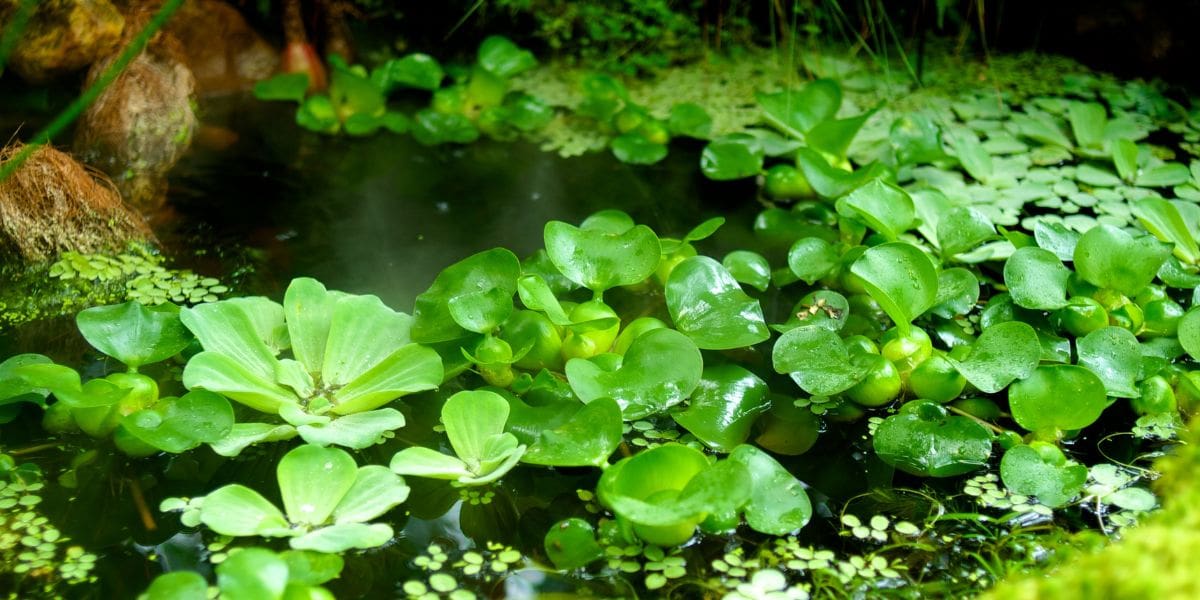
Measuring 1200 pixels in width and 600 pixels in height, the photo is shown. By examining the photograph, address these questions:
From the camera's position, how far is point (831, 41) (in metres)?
2.91

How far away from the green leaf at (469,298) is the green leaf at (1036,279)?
831mm

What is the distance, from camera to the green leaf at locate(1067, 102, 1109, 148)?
2.31 m

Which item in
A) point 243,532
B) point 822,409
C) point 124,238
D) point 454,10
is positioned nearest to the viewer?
point 243,532

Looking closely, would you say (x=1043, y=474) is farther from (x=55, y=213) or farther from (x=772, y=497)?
(x=55, y=213)

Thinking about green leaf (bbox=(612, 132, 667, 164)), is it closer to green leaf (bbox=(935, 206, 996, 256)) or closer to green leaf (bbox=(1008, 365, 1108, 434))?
green leaf (bbox=(935, 206, 996, 256))

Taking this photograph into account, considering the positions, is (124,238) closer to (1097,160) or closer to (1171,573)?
(1171,573)

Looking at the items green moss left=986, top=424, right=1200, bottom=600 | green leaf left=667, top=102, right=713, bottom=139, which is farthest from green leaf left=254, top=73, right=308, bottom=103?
green moss left=986, top=424, right=1200, bottom=600

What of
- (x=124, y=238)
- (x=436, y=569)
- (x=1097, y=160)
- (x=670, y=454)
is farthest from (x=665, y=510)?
(x=1097, y=160)

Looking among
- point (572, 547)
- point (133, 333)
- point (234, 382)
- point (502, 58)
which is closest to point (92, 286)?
point (133, 333)

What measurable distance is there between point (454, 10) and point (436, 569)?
6.75 ft

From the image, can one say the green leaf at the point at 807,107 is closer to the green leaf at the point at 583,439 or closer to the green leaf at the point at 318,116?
the green leaf at the point at 318,116

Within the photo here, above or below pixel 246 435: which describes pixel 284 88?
above

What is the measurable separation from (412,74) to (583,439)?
5.13ft

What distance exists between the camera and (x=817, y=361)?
4.83ft
